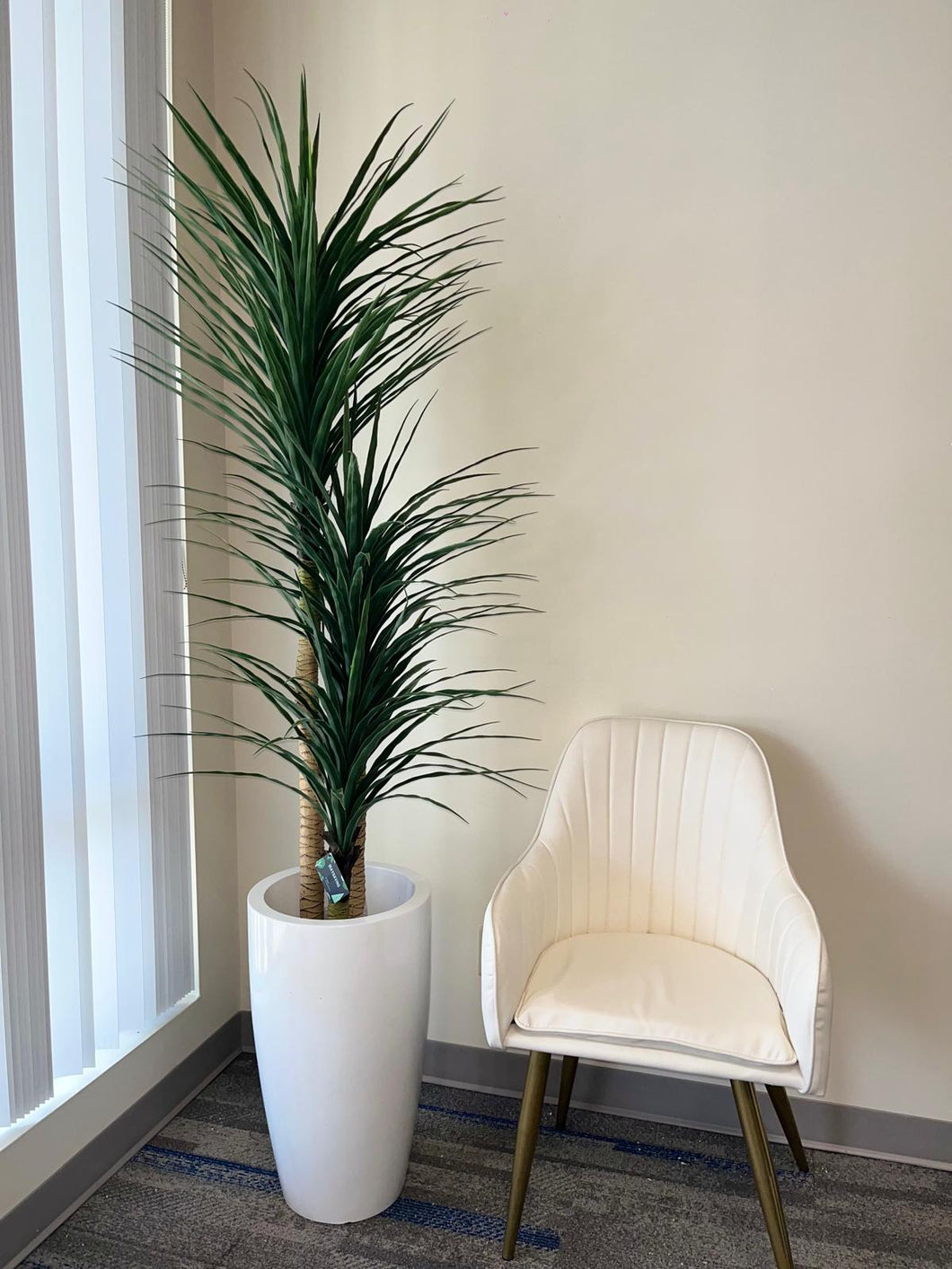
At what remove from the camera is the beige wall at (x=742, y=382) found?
1.97 metres

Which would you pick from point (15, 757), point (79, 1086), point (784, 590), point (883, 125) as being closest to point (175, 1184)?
point (79, 1086)

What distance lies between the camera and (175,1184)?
195cm

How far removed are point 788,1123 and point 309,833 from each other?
45.1 inches

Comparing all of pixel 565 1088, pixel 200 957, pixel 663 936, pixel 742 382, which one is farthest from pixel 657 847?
pixel 200 957

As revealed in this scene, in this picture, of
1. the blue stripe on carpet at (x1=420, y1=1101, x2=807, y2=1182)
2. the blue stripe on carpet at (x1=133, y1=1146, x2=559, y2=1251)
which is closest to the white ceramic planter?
the blue stripe on carpet at (x1=133, y1=1146, x2=559, y2=1251)

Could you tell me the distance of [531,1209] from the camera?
74.7 inches

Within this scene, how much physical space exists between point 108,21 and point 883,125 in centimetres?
155

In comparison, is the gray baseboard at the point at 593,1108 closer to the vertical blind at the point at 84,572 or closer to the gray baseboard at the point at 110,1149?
the gray baseboard at the point at 110,1149

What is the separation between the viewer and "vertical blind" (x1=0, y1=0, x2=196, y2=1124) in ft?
5.53

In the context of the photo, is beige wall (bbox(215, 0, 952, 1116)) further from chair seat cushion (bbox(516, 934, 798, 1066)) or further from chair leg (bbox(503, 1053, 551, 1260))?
chair leg (bbox(503, 1053, 551, 1260))

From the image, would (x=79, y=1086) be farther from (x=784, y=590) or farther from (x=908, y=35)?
(x=908, y=35)

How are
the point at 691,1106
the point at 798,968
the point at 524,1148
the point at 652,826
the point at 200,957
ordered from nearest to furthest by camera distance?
the point at 798,968 < the point at 524,1148 < the point at 652,826 < the point at 691,1106 < the point at 200,957

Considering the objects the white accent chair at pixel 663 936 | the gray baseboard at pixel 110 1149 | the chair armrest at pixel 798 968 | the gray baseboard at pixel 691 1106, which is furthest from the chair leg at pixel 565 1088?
the gray baseboard at pixel 110 1149

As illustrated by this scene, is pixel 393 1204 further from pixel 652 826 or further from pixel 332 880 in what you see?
pixel 652 826
